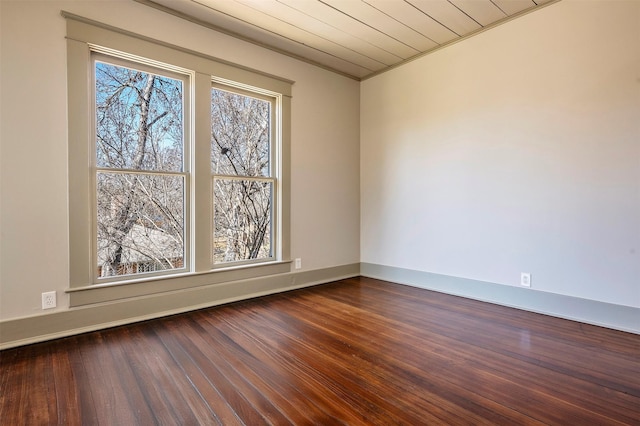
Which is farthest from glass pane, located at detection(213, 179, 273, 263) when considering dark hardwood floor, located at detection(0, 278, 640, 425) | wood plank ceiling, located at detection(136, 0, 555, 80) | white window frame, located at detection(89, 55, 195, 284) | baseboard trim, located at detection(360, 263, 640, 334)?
baseboard trim, located at detection(360, 263, 640, 334)

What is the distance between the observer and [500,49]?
10.8 ft

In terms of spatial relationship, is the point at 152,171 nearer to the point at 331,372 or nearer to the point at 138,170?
the point at 138,170

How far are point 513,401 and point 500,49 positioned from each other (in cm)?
322

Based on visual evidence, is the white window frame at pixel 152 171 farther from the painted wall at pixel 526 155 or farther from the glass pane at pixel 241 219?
the painted wall at pixel 526 155

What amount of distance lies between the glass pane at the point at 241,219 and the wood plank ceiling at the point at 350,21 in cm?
161

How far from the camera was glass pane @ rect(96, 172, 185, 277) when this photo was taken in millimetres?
2803

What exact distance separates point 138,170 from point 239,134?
1145 millimetres

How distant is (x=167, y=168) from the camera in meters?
3.13

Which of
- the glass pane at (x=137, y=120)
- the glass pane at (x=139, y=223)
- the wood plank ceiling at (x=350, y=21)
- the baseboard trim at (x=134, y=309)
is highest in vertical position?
the wood plank ceiling at (x=350, y=21)

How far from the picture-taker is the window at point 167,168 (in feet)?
8.68

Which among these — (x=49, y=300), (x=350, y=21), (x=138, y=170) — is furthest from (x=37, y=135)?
(x=350, y=21)

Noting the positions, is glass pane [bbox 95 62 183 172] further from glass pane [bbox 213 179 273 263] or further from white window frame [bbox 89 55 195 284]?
glass pane [bbox 213 179 273 263]

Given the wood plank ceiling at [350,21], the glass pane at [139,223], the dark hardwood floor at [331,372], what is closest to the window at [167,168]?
the glass pane at [139,223]

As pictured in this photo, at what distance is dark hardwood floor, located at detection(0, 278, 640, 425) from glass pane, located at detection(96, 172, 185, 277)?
557mm
